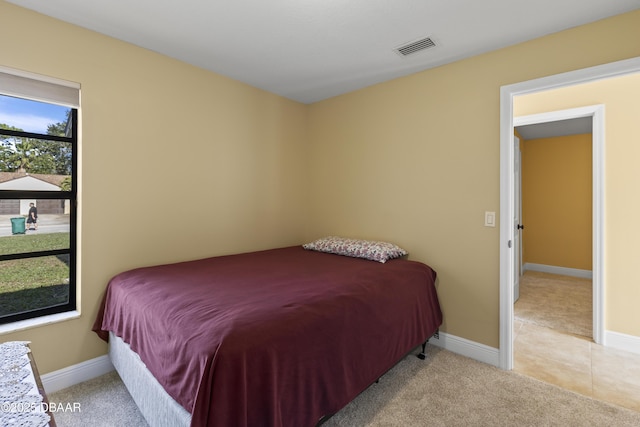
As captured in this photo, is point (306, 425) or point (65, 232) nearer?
point (306, 425)

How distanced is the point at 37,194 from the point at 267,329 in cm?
188

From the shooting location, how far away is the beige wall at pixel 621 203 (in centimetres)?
259

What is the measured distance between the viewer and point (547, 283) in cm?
468

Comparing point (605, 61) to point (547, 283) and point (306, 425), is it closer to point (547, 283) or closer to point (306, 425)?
point (306, 425)

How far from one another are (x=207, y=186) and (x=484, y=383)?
2.65 meters

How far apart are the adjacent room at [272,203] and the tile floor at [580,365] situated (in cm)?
2

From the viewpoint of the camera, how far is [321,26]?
203cm

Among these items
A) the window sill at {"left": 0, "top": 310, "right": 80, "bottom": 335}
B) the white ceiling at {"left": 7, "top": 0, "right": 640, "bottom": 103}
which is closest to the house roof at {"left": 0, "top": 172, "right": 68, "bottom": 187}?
the window sill at {"left": 0, "top": 310, "right": 80, "bottom": 335}

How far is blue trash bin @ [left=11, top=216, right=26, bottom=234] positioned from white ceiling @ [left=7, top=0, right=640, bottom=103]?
1319 millimetres

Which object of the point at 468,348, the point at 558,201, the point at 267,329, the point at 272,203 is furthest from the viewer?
the point at 558,201

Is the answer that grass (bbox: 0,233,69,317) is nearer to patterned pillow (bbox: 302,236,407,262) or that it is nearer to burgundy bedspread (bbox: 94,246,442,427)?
burgundy bedspread (bbox: 94,246,442,427)

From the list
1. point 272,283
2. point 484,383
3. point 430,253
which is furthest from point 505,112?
point 272,283

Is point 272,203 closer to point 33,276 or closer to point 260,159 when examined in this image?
point 260,159

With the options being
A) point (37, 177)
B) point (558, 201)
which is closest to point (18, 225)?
point (37, 177)
